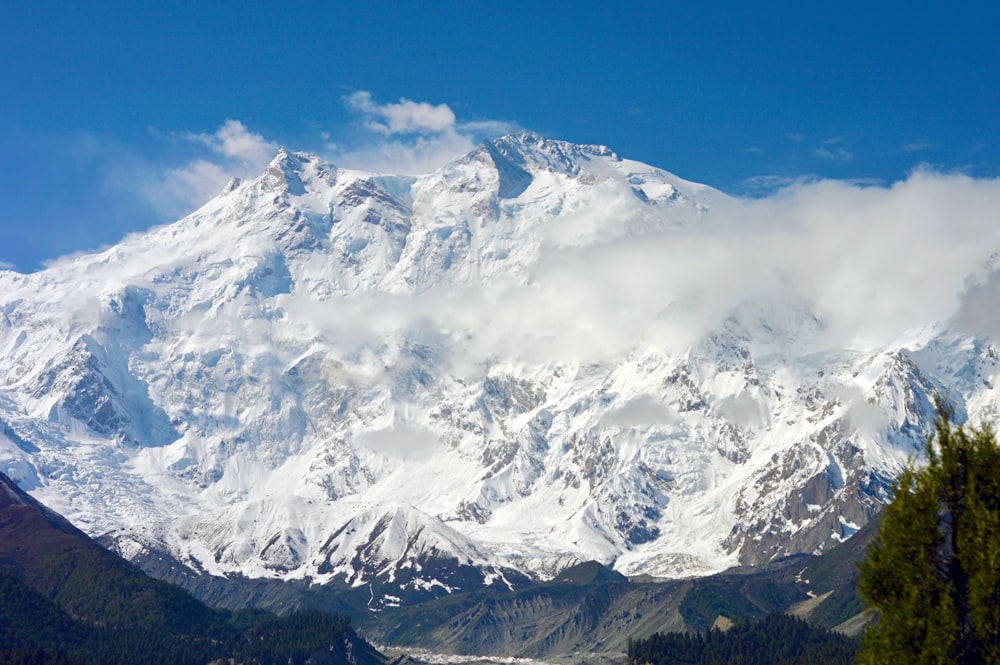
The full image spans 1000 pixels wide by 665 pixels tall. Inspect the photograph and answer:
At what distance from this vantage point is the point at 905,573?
4219 cm

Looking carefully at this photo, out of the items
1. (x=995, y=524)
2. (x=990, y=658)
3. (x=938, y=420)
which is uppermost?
(x=938, y=420)

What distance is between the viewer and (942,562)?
139ft

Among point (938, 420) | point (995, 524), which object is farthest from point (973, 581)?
point (938, 420)

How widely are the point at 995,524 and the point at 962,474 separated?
2401 millimetres

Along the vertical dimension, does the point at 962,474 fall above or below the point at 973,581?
above

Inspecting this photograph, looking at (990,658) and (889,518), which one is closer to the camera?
(990,658)

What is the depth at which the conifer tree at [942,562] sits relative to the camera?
4097 centimetres

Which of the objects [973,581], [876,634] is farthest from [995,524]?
[876,634]

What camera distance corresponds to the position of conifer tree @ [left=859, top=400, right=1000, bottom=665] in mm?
40969

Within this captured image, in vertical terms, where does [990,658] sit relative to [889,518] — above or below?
below

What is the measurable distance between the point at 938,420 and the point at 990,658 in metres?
7.63

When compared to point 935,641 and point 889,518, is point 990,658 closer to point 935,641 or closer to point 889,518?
point 935,641

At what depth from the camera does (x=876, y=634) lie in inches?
1655

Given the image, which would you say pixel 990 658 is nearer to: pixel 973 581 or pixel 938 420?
pixel 973 581
